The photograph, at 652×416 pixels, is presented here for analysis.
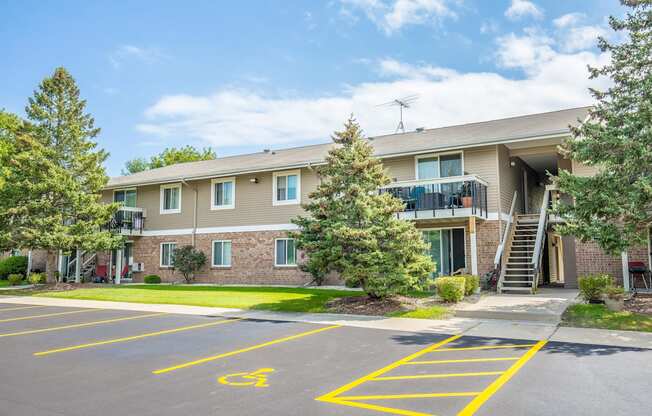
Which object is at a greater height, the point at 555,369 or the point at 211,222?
the point at 211,222

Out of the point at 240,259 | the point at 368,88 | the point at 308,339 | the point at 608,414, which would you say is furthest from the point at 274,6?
the point at 608,414

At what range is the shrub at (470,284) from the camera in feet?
49.4

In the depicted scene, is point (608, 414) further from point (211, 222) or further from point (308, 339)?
point (211, 222)

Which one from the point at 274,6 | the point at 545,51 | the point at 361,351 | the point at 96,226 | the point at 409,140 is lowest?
the point at 361,351

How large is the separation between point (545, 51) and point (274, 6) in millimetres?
9031

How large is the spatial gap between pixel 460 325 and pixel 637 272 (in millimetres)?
8237

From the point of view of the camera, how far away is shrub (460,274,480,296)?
1505cm

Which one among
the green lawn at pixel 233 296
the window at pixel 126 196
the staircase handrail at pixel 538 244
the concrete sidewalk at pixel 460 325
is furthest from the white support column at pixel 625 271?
the window at pixel 126 196

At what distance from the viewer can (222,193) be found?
23.8m

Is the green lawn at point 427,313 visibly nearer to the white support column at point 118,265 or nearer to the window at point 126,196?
the white support column at point 118,265

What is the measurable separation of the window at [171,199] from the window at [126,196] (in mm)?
2326

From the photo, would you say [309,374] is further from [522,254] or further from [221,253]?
[221,253]

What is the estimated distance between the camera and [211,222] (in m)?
23.7

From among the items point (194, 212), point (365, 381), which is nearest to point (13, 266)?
point (194, 212)
